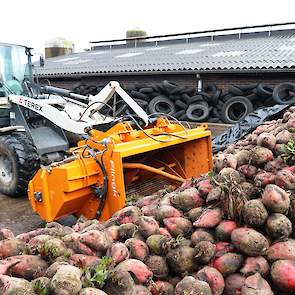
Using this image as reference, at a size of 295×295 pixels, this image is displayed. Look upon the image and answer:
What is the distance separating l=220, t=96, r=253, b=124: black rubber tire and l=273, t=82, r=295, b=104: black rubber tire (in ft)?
2.50

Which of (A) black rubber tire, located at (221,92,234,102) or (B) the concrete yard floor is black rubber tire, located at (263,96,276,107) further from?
(B) the concrete yard floor

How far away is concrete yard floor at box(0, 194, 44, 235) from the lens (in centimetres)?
561

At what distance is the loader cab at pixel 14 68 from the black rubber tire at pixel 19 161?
1.42 m

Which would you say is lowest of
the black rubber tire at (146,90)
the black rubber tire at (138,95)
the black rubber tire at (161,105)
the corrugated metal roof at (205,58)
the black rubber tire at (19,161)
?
the black rubber tire at (19,161)

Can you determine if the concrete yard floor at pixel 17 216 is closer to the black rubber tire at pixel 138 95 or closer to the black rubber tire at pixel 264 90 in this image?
the black rubber tire at pixel 138 95

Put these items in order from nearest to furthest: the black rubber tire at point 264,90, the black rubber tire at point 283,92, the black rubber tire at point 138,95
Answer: the black rubber tire at point 283,92 < the black rubber tire at point 264,90 < the black rubber tire at point 138,95

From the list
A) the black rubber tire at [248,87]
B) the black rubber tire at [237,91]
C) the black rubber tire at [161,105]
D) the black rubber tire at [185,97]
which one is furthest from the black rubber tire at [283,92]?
the black rubber tire at [161,105]

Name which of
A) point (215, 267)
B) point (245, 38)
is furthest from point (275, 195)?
point (245, 38)

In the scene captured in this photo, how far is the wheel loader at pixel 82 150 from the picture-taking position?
4781 mm

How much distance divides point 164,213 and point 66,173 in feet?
6.29

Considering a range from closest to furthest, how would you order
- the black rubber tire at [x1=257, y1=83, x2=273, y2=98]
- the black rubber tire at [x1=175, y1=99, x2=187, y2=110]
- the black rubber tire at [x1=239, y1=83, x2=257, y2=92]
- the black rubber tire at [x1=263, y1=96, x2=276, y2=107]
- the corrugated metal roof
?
1. the black rubber tire at [x1=263, y1=96, x2=276, y2=107]
2. the black rubber tire at [x1=257, y1=83, x2=273, y2=98]
3. the black rubber tire at [x1=239, y1=83, x2=257, y2=92]
4. the black rubber tire at [x1=175, y1=99, x2=187, y2=110]
5. the corrugated metal roof

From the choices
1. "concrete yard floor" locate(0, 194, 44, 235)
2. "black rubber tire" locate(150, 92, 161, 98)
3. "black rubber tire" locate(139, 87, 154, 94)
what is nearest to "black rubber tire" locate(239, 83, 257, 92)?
"black rubber tire" locate(150, 92, 161, 98)

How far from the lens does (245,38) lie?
1919 cm

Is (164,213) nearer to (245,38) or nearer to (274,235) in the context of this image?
(274,235)
